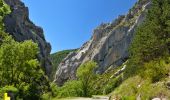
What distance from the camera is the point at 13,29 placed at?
144 meters

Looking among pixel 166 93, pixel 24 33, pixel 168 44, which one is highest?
pixel 24 33

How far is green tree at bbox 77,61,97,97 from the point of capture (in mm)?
86875

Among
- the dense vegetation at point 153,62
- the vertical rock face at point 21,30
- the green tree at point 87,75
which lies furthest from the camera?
the vertical rock face at point 21,30

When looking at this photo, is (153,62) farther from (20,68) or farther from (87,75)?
(87,75)

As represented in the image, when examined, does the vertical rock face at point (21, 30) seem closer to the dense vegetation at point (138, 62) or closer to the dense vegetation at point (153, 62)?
the dense vegetation at point (138, 62)

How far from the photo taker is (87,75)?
88062 millimetres

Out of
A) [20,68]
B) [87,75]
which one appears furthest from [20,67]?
[87,75]

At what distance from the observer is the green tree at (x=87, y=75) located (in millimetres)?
86875

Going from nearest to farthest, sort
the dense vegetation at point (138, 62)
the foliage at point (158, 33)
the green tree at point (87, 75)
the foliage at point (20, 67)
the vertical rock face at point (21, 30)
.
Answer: the dense vegetation at point (138, 62) → the foliage at point (158, 33) → the foliage at point (20, 67) → the green tree at point (87, 75) → the vertical rock face at point (21, 30)

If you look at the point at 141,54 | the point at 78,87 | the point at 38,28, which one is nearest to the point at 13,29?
the point at 38,28

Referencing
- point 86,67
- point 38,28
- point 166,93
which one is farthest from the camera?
point 38,28

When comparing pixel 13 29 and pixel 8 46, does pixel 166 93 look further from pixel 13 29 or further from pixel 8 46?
pixel 13 29

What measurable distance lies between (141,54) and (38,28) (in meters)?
144

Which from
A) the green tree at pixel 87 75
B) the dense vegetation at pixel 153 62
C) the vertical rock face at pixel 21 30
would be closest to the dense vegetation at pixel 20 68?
the dense vegetation at pixel 153 62
